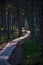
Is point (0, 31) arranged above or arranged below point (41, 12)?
below

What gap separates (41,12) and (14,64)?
1.39 meters

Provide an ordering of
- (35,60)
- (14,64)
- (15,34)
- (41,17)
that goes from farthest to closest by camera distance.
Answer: (15,34), (14,64), (35,60), (41,17)

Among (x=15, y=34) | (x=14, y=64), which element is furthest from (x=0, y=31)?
(x=14, y=64)

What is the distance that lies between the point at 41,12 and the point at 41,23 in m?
0.17

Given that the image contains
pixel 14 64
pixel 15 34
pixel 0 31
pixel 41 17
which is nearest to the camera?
pixel 41 17

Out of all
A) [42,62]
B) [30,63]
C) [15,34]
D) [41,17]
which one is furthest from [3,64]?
[15,34]

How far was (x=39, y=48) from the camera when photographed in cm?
450

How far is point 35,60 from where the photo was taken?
446 cm

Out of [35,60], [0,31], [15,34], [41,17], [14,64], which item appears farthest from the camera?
[15,34]

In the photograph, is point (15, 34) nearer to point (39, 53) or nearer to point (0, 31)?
point (0, 31)

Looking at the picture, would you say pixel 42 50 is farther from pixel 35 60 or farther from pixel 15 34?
pixel 15 34

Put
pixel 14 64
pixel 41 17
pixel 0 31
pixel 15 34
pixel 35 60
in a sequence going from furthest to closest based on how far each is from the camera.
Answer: pixel 15 34
pixel 0 31
pixel 14 64
pixel 35 60
pixel 41 17

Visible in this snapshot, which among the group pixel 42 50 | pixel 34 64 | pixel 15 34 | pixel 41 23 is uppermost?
pixel 41 23

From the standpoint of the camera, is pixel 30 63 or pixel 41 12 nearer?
pixel 41 12
